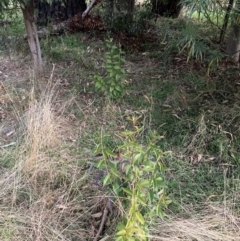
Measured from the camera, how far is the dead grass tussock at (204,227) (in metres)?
1.73

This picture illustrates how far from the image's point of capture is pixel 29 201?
6.58 feet

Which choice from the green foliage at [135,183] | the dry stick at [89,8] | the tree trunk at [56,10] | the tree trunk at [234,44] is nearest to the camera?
the green foliage at [135,183]

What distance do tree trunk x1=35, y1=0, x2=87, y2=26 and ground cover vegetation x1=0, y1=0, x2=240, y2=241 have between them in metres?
0.87

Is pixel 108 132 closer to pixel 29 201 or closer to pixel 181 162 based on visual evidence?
pixel 181 162

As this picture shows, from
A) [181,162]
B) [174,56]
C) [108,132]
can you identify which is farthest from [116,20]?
[181,162]

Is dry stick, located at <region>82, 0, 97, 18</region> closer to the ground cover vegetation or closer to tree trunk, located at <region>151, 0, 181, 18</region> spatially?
the ground cover vegetation

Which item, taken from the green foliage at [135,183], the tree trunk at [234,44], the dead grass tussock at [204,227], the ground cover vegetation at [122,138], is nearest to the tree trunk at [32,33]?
the ground cover vegetation at [122,138]

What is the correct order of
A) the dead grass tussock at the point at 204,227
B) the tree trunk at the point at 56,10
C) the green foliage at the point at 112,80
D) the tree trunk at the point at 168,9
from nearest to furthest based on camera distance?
the dead grass tussock at the point at 204,227, the green foliage at the point at 112,80, the tree trunk at the point at 56,10, the tree trunk at the point at 168,9

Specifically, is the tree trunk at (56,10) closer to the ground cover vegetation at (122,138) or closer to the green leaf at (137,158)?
the ground cover vegetation at (122,138)

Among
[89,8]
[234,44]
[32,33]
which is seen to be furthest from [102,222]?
[89,8]

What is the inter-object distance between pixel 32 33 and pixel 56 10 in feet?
6.47

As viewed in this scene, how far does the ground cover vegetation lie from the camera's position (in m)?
1.74

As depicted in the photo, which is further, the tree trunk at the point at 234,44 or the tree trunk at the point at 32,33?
the tree trunk at the point at 234,44

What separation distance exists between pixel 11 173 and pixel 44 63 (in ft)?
6.51
